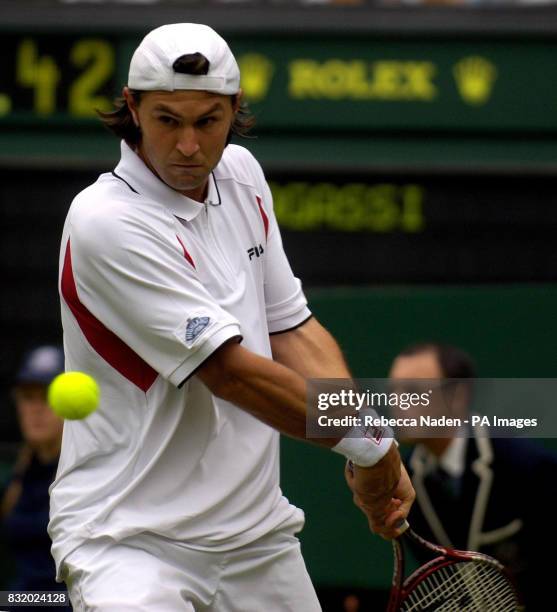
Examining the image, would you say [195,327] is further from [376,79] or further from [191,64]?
[376,79]

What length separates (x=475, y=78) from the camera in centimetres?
696

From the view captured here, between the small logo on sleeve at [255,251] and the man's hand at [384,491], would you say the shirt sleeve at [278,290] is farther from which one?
the man's hand at [384,491]

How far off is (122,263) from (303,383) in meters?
0.44

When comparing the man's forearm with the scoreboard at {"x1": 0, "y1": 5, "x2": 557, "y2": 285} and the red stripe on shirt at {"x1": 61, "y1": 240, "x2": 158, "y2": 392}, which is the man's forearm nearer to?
the red stripe on shirt at {"x1": 61, "y1": 240, "x2": 158, "y2": 392}

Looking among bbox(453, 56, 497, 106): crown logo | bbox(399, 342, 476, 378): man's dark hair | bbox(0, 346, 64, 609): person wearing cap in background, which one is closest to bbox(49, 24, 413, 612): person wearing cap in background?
bbox(399, 342, 476, 378): man's dark hair

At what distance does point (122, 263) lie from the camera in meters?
3.24

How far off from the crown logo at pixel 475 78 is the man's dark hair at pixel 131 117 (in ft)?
10.6

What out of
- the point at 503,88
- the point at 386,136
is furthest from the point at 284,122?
the point at 503,88

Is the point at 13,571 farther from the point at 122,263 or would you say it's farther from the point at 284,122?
the point at 122,263

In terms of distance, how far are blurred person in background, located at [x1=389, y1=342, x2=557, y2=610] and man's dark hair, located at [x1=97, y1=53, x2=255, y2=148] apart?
5.22ft

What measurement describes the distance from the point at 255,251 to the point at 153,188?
303 millimetres

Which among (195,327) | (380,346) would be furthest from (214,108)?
(380,346)

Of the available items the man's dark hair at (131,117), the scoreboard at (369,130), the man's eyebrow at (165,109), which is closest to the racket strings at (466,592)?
the man's dark hair at (131,117)

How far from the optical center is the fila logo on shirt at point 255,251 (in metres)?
3.52
